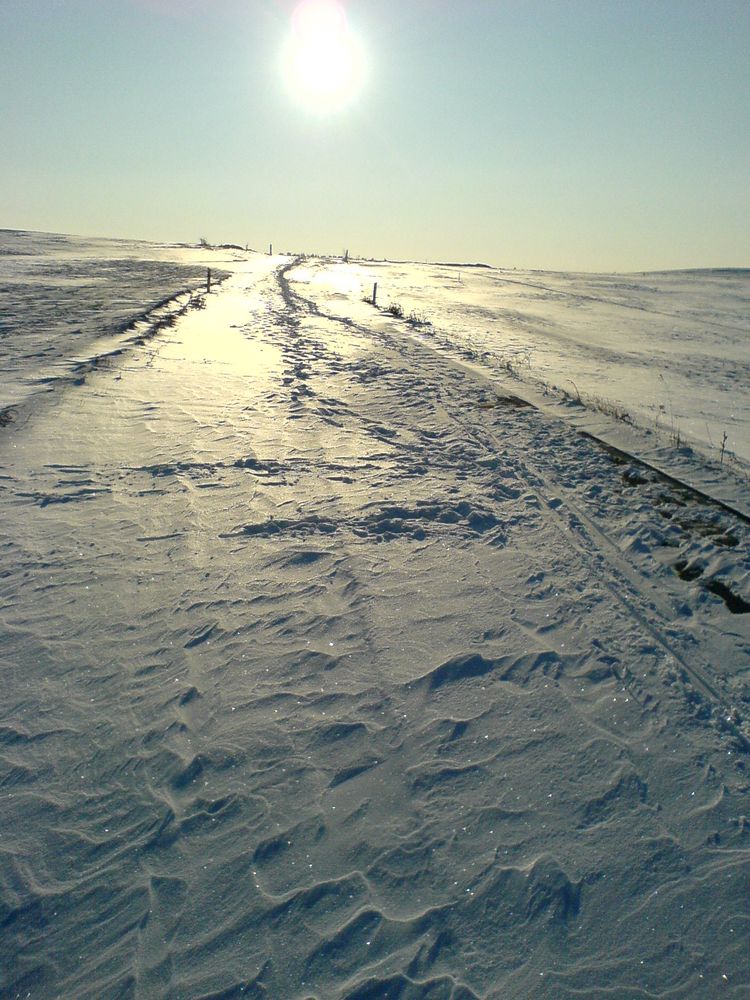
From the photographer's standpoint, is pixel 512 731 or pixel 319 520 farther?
pixel 319 520

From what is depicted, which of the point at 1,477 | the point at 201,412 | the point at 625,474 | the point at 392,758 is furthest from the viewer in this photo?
the point at 201,412

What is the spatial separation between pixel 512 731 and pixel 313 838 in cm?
126

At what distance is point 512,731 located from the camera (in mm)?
3480

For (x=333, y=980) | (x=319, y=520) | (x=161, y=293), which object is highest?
(x=161, y=293)

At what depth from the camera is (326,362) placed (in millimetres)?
12547

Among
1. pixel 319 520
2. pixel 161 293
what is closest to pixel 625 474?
pixel 319 520

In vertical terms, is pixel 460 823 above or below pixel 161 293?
below

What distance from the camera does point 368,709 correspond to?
3.60 m

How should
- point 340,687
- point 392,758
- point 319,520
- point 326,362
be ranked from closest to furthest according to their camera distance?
point 392,758, point 340,687, point 319,520, point 326,362

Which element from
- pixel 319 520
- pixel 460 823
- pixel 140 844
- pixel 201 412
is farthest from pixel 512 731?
pixel 201 412

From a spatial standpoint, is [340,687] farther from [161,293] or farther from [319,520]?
[161,293]

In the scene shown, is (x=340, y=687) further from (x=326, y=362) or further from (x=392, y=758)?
(x=326, y=362)

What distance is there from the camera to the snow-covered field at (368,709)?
8.06 ft

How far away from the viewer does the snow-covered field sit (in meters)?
2.46
